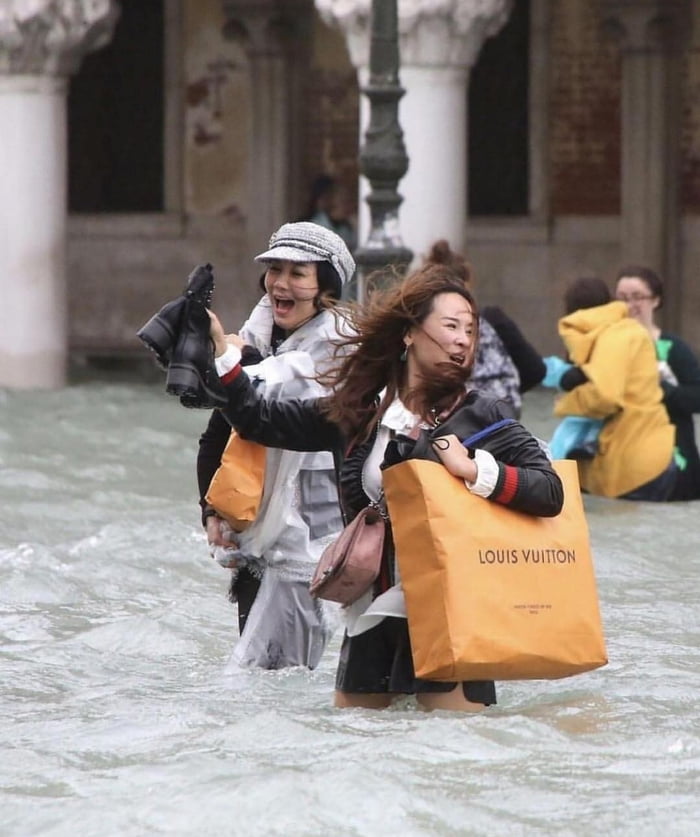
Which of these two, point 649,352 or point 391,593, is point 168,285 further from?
point 391,593

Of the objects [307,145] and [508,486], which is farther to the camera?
[307,145]

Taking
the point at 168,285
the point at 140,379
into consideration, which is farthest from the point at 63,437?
the point at 168,285

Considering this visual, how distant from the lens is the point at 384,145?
37.7ft

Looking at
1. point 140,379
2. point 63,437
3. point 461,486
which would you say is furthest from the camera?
point 140,379

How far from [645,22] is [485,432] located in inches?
487

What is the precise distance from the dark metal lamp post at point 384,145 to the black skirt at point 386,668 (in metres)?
6.22

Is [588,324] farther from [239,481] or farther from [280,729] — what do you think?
[280,729]

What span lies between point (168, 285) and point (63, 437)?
225 inches

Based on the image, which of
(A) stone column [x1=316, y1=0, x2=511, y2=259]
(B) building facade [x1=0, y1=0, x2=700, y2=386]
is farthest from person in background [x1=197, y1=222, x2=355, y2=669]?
(B) building facade [x1=0, y1=0, x2=700, y2=386]

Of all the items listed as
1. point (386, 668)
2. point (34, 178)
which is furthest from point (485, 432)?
point (34, 178)

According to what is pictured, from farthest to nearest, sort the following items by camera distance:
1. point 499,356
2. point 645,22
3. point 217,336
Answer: point 645,22 → point 499,356 → point 217,336

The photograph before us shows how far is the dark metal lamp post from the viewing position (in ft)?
37.4

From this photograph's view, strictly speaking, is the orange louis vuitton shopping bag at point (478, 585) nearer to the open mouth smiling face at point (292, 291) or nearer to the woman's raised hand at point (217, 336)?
the woman's raised hand at point (217, 336)

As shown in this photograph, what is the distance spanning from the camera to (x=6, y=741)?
228 inches
